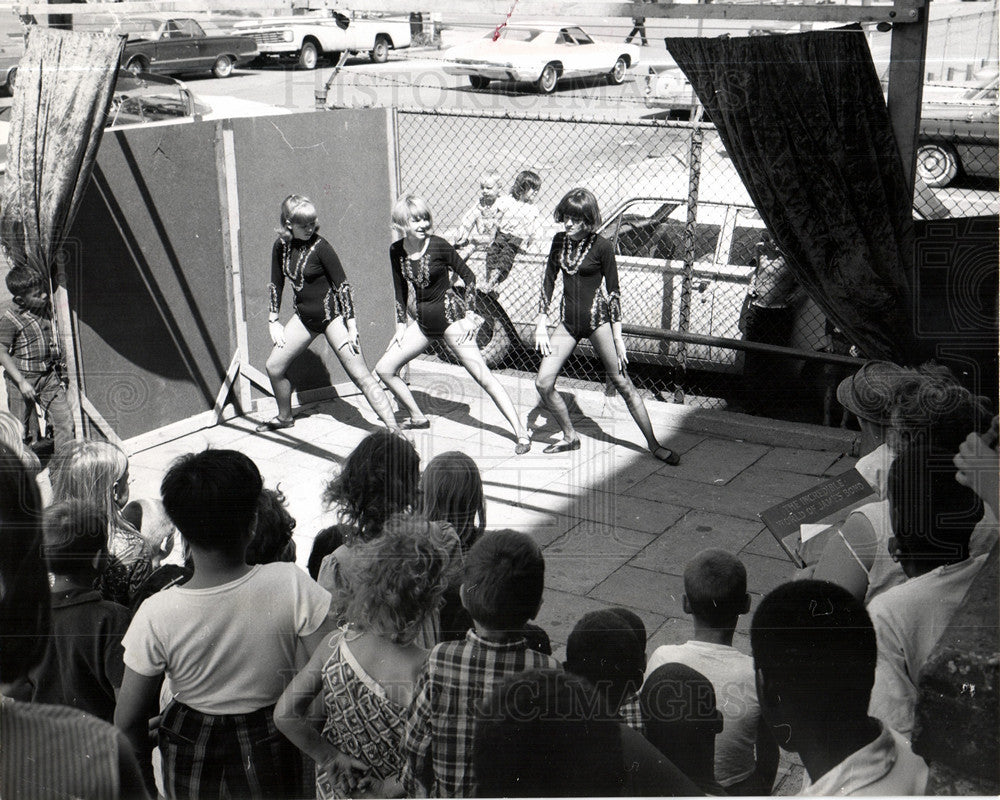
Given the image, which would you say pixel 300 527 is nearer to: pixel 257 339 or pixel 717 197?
pixel 257 339

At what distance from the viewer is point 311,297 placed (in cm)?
700

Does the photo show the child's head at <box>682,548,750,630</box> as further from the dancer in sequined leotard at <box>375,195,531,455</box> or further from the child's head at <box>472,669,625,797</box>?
the dancer in sequined leotard at <box>375,195,531,455</box>

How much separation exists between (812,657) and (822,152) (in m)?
2.05

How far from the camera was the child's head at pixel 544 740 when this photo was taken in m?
2.76

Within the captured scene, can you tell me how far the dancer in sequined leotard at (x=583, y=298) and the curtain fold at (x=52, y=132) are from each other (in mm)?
2586

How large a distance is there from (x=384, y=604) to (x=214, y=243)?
504 centimetres

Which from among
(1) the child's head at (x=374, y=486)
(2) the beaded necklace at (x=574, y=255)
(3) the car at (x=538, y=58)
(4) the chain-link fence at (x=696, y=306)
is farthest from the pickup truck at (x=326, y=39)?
(1) the child's head at (x=374, y=486)

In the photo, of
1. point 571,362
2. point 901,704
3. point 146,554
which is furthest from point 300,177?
point 901,704

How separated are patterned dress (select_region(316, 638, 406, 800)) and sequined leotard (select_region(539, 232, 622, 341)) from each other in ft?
13.1

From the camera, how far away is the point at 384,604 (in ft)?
9.28

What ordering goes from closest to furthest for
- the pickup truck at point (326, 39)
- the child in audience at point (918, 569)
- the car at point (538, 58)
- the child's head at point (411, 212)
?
the child in audience at point (918, 569) → the child's head at point (411, 212) → the car at point (538, 58) → the pickup truck at point (326, 39)

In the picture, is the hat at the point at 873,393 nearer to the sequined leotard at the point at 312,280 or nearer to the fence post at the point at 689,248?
the fence post at the point at 689,248

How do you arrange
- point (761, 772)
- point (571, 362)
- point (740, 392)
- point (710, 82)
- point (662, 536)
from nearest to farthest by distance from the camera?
point (761, 772) → point (710, 82) → point (662, 536) → point (740, 392) → point (571, 362)

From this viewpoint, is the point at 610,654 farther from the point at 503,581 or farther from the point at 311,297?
the point at 311,297
